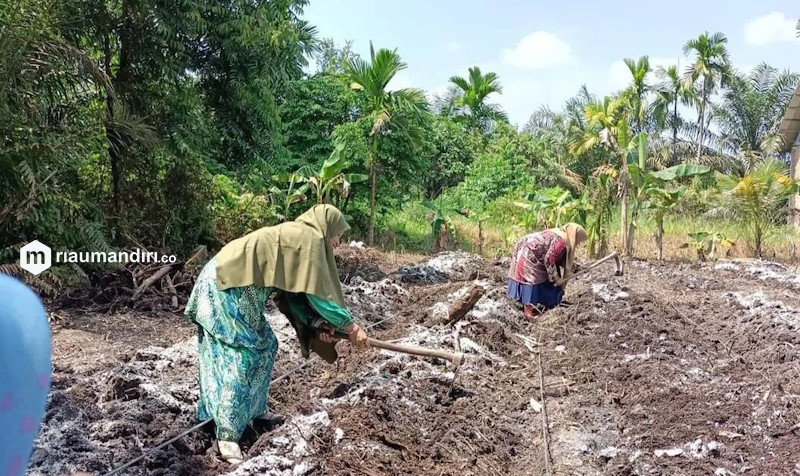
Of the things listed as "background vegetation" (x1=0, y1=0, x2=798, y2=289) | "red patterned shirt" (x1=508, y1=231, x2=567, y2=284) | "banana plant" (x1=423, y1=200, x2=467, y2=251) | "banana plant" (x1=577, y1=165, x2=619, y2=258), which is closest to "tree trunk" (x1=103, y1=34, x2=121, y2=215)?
"background vegetation" (x1=0, y1=0, x2=798, y2=289)

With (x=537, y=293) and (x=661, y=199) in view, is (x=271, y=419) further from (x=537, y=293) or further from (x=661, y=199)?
(x=661, y=199)

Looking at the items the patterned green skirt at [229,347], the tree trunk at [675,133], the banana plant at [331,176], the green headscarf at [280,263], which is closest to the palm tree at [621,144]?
the banana plant at [331,176]

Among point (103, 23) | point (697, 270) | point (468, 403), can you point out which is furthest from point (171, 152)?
point (697, 270)

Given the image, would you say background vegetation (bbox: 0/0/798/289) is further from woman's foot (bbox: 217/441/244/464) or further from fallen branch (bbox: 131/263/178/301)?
woman's foot (bbox: 217/441/244/464)

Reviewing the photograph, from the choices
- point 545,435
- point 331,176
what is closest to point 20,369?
point 545,435

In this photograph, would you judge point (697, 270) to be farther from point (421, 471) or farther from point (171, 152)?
point (421, 471)

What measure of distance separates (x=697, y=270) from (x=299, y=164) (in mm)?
9077

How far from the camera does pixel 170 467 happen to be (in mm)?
3844

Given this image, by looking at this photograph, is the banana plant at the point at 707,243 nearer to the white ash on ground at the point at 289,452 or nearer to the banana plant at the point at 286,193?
the banana plant at the point at 286,193

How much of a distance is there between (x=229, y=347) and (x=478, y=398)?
2178mm

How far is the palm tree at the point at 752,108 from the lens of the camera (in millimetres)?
29141

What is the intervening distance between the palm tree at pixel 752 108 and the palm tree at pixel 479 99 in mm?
10016

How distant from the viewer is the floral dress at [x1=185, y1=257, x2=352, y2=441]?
158 inches

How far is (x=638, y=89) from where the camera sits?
27.5m
